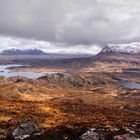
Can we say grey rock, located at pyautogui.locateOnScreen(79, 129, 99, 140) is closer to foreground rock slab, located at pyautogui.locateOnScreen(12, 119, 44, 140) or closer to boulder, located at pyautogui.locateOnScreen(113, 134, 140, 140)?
boulder, located at pyautogui.locateOnScreen(113, 134, 140, 140)

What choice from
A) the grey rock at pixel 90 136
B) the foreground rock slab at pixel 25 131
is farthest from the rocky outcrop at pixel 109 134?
the foreground rock slab at pixel 25 131

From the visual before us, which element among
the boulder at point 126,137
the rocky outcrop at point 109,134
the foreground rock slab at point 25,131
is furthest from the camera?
the foreground rock slab at point 25,131

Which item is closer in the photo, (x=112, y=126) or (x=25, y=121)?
(x=25, y=121)

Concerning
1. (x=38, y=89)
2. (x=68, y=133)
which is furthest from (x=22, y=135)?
(x=38, y=89)

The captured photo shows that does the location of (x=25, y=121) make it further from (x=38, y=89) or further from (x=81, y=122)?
(x=38, y=89)

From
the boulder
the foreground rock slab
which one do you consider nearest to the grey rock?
the boulder

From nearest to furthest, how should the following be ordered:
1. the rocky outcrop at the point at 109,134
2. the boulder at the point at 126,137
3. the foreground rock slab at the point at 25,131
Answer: the boulder at the point at 126,137, the rocky outcrop at the point at 109,134, the foreground rock slab at the point at 25,131

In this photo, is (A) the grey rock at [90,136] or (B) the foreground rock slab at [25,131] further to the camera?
(B) the foreground rock slab at [25,131]

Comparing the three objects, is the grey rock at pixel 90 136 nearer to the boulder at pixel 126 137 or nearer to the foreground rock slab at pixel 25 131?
the boulder at pixel 126 137
